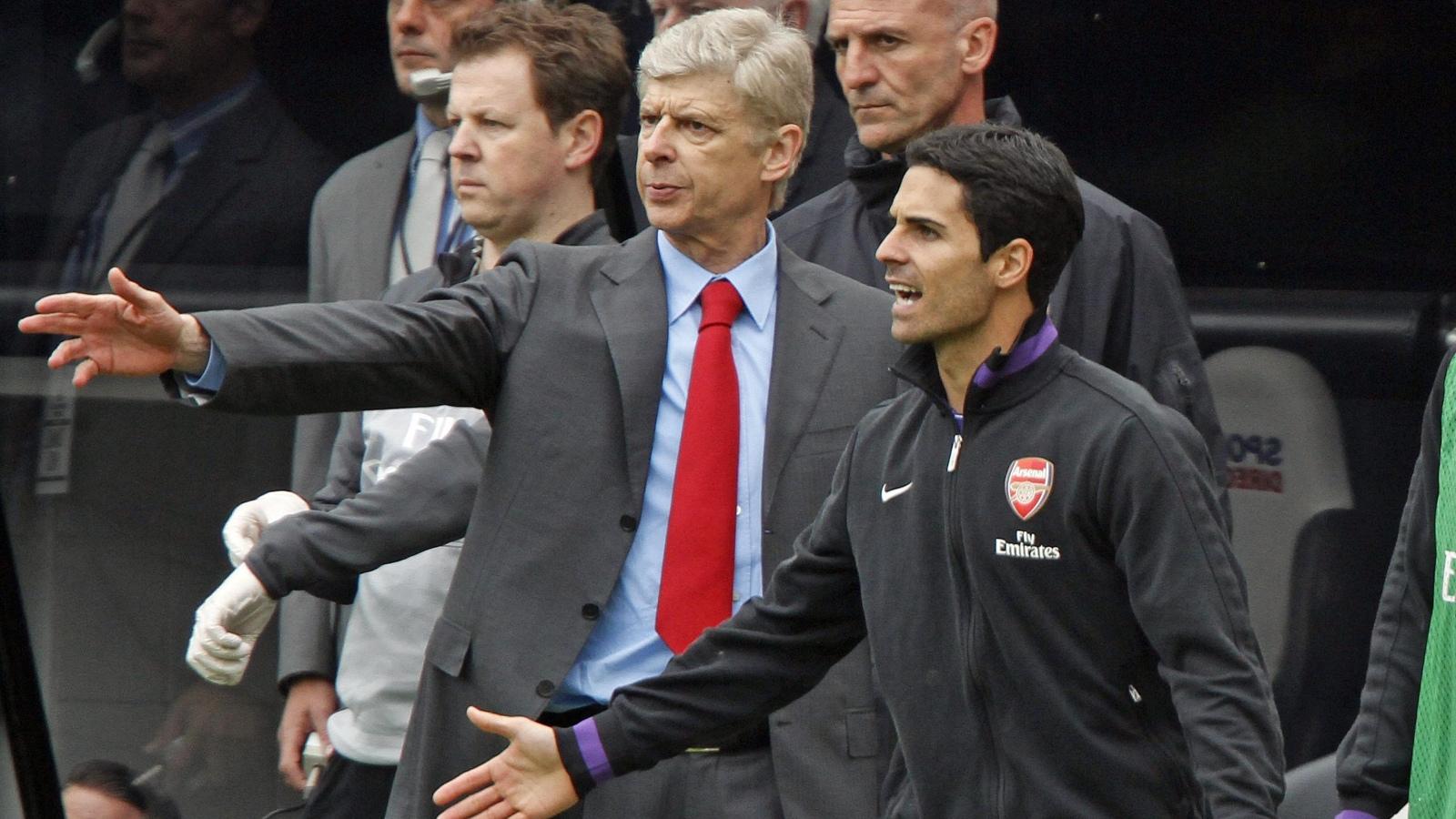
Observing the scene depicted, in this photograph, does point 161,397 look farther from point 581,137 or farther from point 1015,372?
point 1015,372

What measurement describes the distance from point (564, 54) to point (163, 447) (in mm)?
1592

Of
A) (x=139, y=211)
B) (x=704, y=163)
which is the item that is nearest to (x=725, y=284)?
(x=704, y=163)

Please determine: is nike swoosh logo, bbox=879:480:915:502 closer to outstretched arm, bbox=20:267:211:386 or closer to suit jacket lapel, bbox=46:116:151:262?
outstretched arm, bbox=20:267:211:386

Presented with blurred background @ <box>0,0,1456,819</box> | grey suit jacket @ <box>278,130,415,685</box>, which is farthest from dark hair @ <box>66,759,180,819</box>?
grey suit jacket @ <box>278,130,415,685</box>

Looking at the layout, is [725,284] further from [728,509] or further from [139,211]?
[139,211]

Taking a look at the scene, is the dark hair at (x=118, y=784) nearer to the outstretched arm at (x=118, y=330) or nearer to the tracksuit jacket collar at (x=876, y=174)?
the tracksuit jacket collar at (x=876, y=174)

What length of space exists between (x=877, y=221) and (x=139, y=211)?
188 cm

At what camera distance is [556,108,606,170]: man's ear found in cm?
355

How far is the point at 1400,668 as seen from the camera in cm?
247

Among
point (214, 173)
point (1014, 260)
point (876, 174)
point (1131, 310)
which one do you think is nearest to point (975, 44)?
point (876, 174)

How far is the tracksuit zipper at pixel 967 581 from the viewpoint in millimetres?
2418

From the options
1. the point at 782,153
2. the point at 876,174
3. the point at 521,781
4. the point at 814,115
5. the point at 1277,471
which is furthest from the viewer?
the point at 1277,471

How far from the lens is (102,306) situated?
99.2 inches

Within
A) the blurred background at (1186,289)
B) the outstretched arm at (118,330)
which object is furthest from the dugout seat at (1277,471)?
the outstretched arm at (118,330)
